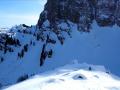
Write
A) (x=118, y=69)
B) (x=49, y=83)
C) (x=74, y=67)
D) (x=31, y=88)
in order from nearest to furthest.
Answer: (x=31, y=88) → (x=49, y=83) → (x=74, y=67) → (x=118, y=69)

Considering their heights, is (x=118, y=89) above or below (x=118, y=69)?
above

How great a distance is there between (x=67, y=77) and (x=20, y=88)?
1310 cm

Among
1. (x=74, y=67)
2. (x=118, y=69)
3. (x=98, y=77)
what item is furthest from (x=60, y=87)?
(x=118, y=69)

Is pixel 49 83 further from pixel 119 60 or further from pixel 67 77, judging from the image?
pixel 119 60

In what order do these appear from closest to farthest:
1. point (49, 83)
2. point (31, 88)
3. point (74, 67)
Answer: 1. point (31, 88)
2. point (49, 83)
3. point (74, 67)

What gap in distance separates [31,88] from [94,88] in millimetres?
11351

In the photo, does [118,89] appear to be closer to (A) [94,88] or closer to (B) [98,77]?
(A) [94,88]

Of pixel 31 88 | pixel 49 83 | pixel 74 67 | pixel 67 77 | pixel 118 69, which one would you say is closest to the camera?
pixel 31 88

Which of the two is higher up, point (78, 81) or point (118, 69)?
point (78, 81)

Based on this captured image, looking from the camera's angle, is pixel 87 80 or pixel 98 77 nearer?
pixel 87 80

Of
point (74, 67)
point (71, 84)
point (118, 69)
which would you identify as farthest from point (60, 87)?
point (118, 69)

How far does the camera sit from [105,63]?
199 m

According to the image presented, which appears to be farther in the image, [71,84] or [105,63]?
[105,63]

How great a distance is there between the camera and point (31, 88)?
6359cm
